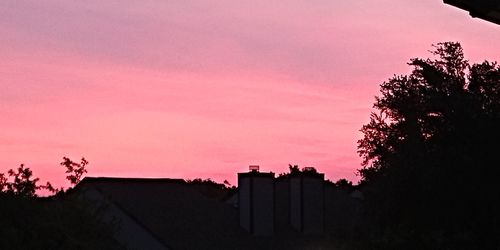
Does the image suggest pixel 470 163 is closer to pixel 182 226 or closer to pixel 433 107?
pixel 433 107

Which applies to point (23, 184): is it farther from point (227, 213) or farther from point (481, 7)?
point (227, 213)

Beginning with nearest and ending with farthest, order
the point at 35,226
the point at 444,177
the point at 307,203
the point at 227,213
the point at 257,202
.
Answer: the point at 35,226 < the point at 444,177 < the point at 257,202 < the point at 227,213 < the point at 307,203

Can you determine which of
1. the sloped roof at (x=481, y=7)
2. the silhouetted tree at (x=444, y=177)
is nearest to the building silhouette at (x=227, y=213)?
the silhouetted tree at (x=444, y=177)

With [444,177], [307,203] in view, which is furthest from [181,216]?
[444,177]

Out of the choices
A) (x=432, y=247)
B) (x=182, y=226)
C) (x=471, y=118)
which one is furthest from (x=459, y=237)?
(x=182, y=226)

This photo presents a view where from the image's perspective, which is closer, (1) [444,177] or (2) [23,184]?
→ (2) [23,184]

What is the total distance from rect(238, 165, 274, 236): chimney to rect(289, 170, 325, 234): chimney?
3.35 m

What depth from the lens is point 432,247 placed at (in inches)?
1639

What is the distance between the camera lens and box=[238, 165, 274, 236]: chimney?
199 feet

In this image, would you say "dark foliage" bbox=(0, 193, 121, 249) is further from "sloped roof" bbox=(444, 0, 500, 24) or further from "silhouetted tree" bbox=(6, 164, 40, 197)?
"sloped roof" bbox=(444, 0, 500, 24)

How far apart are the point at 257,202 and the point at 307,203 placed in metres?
5.08

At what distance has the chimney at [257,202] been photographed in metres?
60.7

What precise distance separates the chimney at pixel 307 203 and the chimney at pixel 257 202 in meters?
3.35

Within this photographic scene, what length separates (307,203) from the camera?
65.4 metres
